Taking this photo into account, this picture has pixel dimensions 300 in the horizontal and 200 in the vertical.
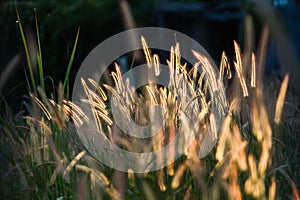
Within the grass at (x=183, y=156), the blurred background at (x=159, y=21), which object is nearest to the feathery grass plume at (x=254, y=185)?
the grass at (x=183, y=156)

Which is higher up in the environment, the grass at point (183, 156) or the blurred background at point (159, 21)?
the blurred background at point (159, 21)

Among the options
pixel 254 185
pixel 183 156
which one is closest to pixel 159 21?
pixel 183 156

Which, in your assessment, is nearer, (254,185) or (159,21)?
(254,185)

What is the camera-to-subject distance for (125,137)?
331 centimetres

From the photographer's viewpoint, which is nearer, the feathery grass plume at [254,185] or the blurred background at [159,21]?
the feathery grass plume at [254,185]

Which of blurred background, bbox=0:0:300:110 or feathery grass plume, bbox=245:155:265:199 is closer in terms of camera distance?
feathery grass plume, bbox=245:155:265:199

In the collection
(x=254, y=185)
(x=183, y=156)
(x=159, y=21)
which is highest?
(x=159, y=21)

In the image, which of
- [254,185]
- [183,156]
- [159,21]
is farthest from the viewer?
[159,21]

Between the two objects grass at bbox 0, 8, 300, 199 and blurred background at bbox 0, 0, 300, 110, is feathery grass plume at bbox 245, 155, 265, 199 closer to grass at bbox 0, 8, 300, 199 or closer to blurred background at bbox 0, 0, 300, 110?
grass at bbox 0, 8, 300, 199

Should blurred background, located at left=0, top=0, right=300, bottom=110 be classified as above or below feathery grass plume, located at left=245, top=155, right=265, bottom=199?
above

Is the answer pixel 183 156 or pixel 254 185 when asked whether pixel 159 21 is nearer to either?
pixel 183 156

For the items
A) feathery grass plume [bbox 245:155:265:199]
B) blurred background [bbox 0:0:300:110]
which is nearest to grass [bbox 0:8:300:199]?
feathery grass plume [bbox 245:155:265:199]

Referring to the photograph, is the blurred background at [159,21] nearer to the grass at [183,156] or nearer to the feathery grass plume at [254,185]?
the grass at [183,156]

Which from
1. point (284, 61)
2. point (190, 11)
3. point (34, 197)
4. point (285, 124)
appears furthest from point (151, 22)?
point (34, 197)
